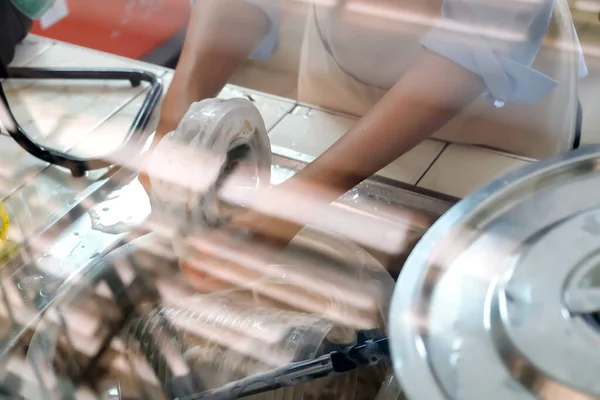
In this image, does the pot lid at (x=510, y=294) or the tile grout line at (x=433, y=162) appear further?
the tile grout line at (x=433, y=162)

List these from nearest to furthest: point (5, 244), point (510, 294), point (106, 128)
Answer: point (510, 294), point (5, 244), point (106, 128)

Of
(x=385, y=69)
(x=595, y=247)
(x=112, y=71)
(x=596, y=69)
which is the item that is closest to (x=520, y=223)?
(x=595, y=247)

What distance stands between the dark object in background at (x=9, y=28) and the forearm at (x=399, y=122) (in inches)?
39.3

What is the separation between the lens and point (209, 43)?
1.02 meters

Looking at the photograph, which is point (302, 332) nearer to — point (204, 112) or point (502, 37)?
point (204, 112)

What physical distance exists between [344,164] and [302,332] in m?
0.22

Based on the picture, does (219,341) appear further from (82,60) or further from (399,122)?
(82,60)

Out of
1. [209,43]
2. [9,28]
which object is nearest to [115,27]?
[9,28]

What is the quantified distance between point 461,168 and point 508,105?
5.4 inches

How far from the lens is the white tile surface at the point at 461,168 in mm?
928

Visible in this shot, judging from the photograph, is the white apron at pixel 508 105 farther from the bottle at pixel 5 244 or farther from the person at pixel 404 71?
the bottle at pixel 5 244

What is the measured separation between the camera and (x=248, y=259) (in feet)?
2.56

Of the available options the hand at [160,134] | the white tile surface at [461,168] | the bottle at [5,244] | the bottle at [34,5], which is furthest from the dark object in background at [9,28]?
the white tile surface at [461,168]

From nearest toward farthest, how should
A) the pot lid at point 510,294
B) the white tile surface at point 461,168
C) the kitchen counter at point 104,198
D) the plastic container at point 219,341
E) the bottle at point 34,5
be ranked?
the pot lid at point 510,294, the plastic container at point 219,341, the kitchen counter at point 104,198, the white tile surface at point 461,168, the bottle at point 34,5
